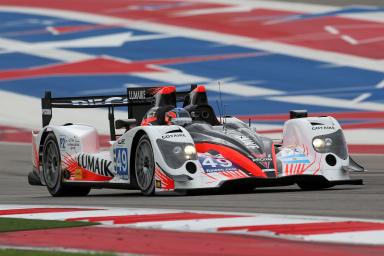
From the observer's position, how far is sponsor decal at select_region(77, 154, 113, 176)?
1691 cm

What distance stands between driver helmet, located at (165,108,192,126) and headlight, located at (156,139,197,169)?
104 centimetres

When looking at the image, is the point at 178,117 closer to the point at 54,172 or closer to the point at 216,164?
the point at 216,164

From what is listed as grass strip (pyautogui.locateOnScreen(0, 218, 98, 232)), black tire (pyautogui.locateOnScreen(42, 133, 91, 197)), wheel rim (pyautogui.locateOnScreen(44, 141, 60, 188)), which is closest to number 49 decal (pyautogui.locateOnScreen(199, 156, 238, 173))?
black tire (pyautogui.locateOnScreen(42, 133, 91, 197))

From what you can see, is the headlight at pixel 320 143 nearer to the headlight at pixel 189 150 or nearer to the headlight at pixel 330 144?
the headlight at pixel 330 144

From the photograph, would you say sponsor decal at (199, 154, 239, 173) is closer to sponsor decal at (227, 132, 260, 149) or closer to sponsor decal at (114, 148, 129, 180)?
sponsor decal at (227, 132, 260, 149)

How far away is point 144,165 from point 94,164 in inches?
61.6

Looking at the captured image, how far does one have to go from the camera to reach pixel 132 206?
13680mm

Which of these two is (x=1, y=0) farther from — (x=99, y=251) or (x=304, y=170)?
(x=99, y=251)

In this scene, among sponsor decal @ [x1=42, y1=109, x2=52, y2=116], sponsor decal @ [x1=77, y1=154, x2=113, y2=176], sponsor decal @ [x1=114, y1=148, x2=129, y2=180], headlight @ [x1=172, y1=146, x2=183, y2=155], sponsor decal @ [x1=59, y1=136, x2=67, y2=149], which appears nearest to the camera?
headlight @ [x1=172, y1=146, x2=183, y2=155]

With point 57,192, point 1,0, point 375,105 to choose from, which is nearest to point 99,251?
point 57,192

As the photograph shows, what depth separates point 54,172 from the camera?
18.2m

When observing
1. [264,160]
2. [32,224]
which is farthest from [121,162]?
[32,224]

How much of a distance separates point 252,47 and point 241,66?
125 cm

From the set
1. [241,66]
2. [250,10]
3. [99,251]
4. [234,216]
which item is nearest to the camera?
[99,251]
